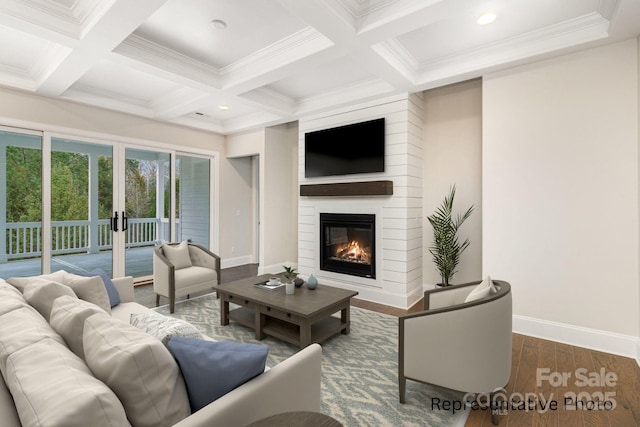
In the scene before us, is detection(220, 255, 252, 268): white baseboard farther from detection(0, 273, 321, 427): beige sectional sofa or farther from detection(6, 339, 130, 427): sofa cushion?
detection(6, 339, 130, 427): sofa cushion

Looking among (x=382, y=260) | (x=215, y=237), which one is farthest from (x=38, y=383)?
(x=215, y=237)

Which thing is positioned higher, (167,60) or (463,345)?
(167,60)

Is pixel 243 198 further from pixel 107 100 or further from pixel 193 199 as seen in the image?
pixel 107 100

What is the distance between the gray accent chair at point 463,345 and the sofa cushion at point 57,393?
164cm

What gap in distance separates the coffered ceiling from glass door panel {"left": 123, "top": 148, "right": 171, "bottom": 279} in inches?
43.2

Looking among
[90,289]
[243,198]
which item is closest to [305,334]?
[90,289]

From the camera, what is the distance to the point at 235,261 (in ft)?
21.4

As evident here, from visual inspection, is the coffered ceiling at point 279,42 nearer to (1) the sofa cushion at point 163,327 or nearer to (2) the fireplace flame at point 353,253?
(2) the fireplace flame at point 353,253

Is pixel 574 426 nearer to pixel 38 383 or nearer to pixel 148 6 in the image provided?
pixel 38 383

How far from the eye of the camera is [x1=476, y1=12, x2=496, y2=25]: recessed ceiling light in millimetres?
2635

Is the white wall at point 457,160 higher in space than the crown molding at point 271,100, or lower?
lower

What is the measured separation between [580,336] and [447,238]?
1.51 metres

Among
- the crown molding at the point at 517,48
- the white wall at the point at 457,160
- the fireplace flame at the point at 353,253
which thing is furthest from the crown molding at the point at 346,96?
the fireplace flame at the point at 353,253

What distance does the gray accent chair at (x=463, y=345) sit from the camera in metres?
1.82
